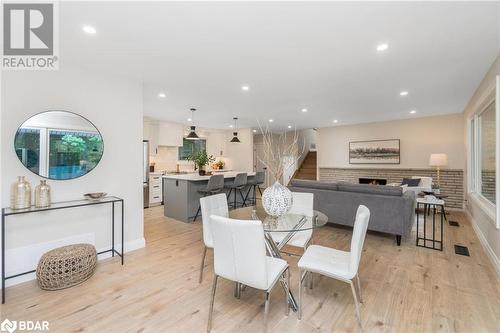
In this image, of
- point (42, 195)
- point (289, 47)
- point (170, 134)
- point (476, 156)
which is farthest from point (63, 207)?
point (476, 156)

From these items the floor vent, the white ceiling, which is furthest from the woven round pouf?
the floor vent

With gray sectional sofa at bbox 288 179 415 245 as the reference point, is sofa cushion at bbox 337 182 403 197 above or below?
above

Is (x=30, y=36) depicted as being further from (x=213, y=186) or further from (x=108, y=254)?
(x=213, y=186)

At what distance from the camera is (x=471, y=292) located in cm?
218

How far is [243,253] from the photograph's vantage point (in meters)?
1.56

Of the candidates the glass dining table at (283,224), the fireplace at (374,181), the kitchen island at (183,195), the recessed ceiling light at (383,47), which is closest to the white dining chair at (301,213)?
the glass dining table at (283,224)

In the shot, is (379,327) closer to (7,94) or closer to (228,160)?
(7,94)

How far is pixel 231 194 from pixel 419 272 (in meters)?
4.06

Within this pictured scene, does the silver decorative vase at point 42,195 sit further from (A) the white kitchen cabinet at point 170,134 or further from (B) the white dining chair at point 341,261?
(A) the white kitchen cabinet at point 170,134

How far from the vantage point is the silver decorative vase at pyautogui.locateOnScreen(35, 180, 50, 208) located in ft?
7.68

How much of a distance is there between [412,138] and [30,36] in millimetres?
7916

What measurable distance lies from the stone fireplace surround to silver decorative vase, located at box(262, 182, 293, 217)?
585 centimetres

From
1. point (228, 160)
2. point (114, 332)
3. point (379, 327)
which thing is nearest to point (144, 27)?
point (114, 332)

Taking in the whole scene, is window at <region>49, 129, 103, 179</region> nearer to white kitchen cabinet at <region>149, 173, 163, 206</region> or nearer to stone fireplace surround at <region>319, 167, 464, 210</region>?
white kitchen cabinet at <region>149, 173, 163, 206</region>
